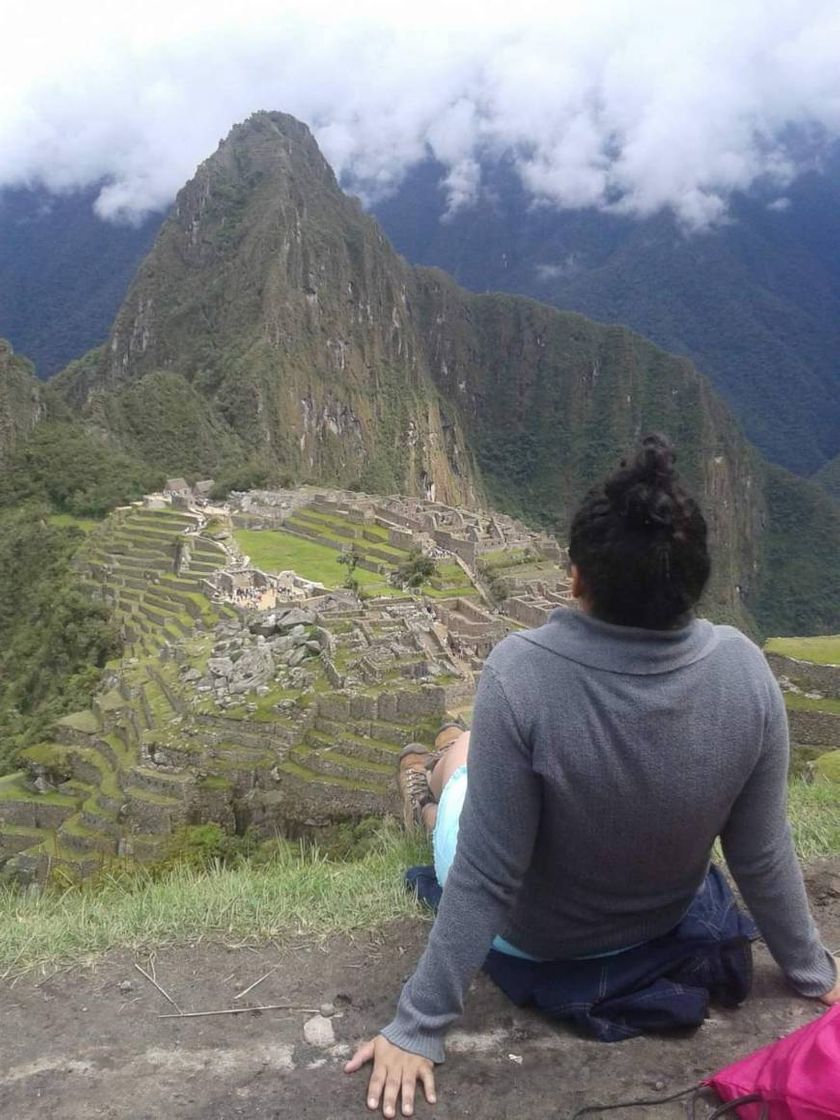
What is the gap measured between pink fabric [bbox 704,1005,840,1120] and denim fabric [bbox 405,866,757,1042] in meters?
0.34

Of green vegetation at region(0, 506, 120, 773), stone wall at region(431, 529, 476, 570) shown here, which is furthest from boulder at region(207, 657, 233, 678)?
stone wall at region(431, 529, 476, 570)

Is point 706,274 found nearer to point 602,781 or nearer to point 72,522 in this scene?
point 72,522

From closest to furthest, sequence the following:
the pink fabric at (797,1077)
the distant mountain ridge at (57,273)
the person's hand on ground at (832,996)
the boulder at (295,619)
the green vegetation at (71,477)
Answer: the pink fabric at (797,1077)
the person's hand on ground at (832,996)
the boulder at (295,619)
the green vegetation at (71,477)
the distant mountain ridge at (57,273)

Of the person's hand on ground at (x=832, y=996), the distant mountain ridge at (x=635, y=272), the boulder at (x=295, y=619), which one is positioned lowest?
Result: the person's hand on ground at (x=832, y=996)

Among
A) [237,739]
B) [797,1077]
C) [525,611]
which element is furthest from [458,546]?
[797,1077]

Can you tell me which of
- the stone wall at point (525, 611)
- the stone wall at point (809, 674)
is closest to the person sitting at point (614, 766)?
the stone wall at point (809, 674)

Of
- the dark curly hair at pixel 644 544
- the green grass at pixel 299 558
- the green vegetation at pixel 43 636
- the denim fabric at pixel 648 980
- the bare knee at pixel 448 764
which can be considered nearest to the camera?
the dark curly hair at pixel 644 544

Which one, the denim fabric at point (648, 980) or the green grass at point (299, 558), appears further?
the green grass at point (299, 558)

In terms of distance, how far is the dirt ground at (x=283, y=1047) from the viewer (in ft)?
7.16

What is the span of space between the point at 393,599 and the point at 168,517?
1698cm

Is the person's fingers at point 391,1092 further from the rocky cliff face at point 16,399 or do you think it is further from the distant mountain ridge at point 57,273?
the distant mountain ridge at point 57,273

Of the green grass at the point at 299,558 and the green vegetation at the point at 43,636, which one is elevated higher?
the green grass at the point at 299,558

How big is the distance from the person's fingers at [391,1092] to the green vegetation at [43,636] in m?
16.3

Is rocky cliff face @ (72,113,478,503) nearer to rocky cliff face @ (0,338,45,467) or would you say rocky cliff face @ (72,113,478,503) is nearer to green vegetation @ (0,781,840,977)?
rocky cliff face @ (0,338,45,467)
